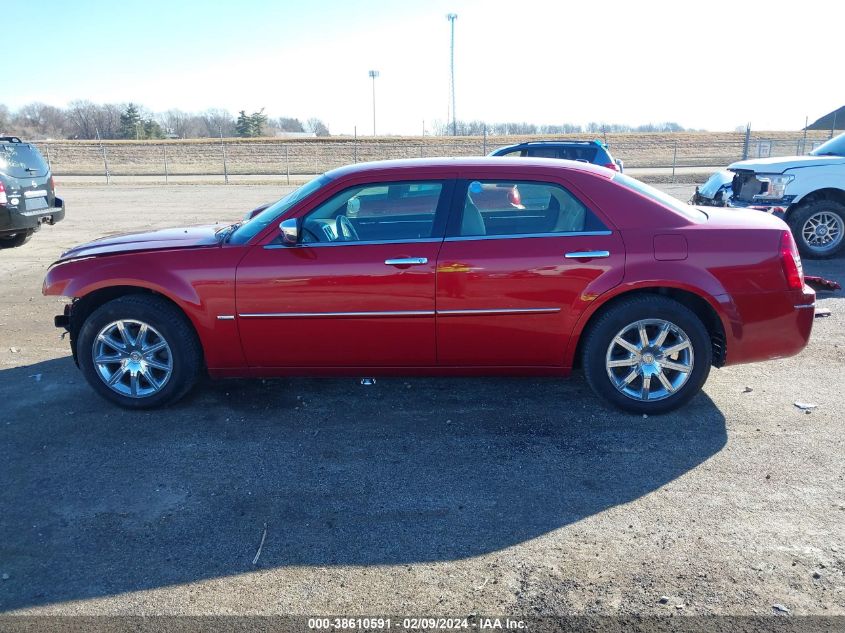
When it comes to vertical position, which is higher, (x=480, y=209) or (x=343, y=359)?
(x=480, y=209)

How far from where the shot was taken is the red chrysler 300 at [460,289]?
14.4ft

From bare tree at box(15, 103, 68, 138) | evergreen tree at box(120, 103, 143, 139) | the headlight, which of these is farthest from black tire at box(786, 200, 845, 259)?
bare tree at box(15, 103, 68, 138)

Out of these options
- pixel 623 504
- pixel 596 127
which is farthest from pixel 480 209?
pixel 596 127

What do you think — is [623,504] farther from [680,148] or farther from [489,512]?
[680,148]

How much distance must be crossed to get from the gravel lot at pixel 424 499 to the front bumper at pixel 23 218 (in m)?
6.38

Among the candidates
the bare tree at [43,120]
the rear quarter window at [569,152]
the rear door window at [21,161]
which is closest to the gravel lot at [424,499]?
the rear door window at [21,161]

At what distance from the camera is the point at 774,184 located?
939 cm

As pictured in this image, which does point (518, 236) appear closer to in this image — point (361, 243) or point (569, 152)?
point (361, 243)

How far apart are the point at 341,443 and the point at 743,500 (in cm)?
231

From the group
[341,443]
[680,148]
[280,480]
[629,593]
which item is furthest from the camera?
[680,148]

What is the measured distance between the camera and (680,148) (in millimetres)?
43062

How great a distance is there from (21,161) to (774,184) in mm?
11527

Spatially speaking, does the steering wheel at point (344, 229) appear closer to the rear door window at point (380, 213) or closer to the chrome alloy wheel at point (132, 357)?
the rear door window at point (380, 213)

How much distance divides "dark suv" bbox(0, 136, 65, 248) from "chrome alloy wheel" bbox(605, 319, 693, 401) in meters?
9.99
